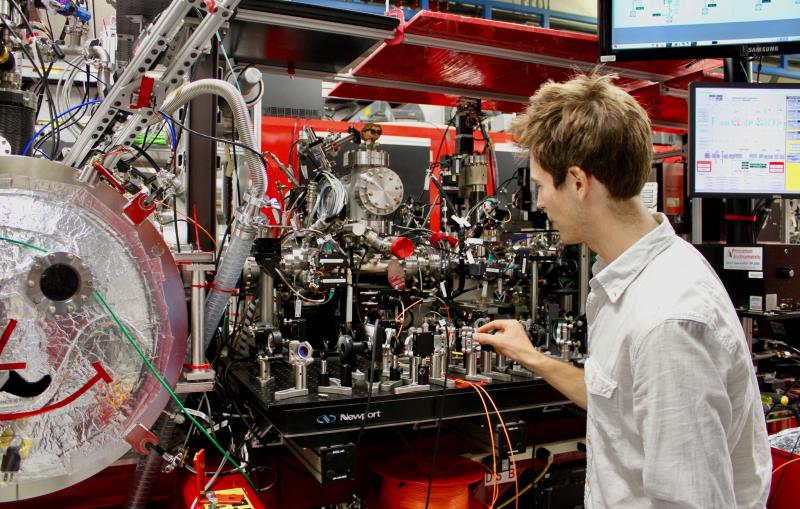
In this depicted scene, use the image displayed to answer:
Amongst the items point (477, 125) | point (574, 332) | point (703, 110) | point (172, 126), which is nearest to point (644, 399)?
point (574, 332)

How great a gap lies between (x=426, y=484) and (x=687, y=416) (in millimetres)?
1355

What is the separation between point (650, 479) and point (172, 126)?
5.80 ft

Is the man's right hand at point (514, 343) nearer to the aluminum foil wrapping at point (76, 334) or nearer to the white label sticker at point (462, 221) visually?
the aluminum foil wrapping at point (76, 334)

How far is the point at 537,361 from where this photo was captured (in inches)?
63.1

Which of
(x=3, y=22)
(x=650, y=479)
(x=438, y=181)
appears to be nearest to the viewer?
(x=650, y=479)

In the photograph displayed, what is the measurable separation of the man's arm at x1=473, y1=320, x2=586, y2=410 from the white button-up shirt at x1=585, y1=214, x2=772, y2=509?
1.00ft

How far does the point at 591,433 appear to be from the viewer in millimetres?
1247

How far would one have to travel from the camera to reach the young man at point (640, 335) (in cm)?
96

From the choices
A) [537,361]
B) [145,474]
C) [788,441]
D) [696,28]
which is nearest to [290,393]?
[145,474]

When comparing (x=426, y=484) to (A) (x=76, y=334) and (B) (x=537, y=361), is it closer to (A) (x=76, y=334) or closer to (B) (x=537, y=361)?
(B) (x=537, y=361)

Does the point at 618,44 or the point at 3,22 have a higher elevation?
the point at 618,44

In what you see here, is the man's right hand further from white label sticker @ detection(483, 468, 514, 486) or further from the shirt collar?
white label sticker @ detection(483, 468, 514, 486)

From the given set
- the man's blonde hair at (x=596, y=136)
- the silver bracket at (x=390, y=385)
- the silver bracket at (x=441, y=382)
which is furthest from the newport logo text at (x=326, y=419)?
the man's blonde hair at (x=596, y=136)

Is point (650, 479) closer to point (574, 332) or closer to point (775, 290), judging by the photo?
point (574, 332)
